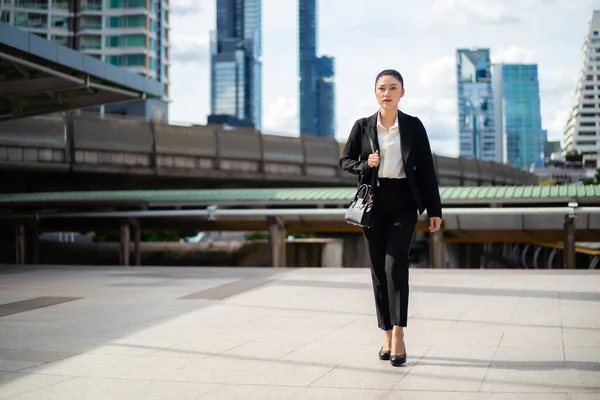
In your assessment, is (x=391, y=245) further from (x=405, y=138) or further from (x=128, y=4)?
(x=128, y=4)

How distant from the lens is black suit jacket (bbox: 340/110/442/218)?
18.2ft

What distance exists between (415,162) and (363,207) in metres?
0.52

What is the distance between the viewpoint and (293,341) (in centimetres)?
642

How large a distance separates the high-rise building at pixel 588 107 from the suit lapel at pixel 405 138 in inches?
5647

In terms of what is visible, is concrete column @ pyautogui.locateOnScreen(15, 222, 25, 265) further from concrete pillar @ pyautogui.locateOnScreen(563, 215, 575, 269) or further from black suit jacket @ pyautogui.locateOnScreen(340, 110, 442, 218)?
black suit jacket @ pyautogui.locateOnScreen(340, 110, 442, 218)

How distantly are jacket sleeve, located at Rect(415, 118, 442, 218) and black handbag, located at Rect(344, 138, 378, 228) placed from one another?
0.32 m

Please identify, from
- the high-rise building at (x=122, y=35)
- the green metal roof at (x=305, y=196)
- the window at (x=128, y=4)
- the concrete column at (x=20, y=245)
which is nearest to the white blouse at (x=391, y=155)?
the green metal roof at (x=305, y=196)

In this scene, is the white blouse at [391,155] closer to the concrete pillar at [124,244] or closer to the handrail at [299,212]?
the handrail at [299,212]

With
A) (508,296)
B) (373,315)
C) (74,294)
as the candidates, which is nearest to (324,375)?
(373,315)

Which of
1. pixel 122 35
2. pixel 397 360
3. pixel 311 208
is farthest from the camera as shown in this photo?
pixel 122 35

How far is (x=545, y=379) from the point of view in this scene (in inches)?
184

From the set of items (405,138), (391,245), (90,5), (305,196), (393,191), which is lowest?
(391,245)

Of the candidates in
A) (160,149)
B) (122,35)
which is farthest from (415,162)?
(122,35)

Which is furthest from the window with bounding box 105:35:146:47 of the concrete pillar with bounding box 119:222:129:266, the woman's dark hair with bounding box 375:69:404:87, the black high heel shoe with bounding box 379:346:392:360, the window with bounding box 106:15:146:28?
the black high heel shoe with bounding box 379:346:392:360
